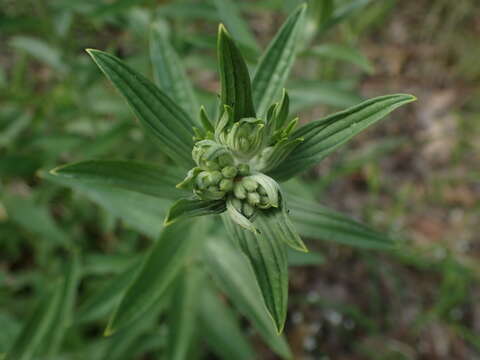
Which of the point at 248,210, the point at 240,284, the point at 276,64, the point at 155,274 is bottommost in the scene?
the point at 240,284

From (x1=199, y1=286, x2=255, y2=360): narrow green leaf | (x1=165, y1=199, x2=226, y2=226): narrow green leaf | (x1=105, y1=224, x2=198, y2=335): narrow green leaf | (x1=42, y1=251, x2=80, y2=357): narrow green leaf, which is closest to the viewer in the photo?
Result: (x1=165, y1=199, x2=226, y2=226): narrow green leaf

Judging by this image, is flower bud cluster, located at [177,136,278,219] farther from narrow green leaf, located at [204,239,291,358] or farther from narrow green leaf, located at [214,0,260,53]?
narrow green leaf, located at [214,0,260,53]

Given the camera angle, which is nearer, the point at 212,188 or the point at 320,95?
the point at 212,188

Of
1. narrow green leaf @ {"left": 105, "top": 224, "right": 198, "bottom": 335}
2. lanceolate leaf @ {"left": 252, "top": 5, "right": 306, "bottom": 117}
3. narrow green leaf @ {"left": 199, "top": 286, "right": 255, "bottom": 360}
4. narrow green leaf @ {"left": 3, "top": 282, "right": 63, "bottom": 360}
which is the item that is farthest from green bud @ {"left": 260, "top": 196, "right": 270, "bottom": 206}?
narrow green leaf @ {"left": 199, "top": 286, "right": 255, "bottom": 360}

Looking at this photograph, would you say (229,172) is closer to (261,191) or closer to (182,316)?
(261,191)

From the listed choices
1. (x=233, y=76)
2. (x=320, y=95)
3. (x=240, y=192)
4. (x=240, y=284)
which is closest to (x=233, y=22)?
(x=320, y=95)

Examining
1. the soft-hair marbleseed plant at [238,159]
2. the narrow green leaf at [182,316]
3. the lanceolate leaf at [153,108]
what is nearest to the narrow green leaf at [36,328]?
the narrow green leaf at [182,316]

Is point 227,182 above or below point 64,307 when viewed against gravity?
above
